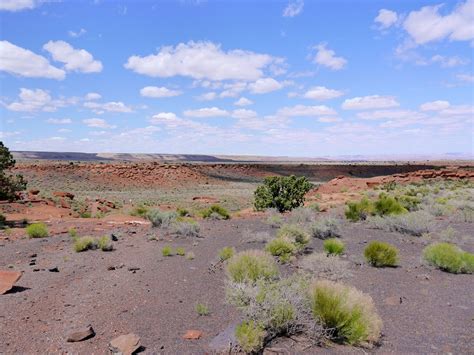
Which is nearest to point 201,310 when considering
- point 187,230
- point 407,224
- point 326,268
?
point 326,268

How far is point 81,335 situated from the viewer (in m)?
5.60

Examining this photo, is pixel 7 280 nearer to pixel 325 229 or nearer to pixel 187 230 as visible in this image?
pixel 187 230

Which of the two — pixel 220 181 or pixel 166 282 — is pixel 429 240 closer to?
pixel 166 282

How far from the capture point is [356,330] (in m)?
5.66

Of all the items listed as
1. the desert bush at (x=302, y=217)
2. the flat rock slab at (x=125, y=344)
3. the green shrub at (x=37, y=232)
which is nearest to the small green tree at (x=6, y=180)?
the green shrub at (x=37, y=232)

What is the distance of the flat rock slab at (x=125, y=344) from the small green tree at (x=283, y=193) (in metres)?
18.5

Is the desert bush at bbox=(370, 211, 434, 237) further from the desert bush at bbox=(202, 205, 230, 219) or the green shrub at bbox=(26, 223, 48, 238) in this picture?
the green shrub at bbox=(26, 223, 48, 238)

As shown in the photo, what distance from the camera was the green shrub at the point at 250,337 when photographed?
5.22 metres

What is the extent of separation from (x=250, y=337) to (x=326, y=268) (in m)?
4.21

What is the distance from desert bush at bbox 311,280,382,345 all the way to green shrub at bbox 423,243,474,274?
4575mm

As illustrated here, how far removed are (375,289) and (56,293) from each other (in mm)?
6190

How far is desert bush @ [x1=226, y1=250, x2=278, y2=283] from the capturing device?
25.7 ft

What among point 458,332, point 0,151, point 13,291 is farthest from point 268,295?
point 0,151

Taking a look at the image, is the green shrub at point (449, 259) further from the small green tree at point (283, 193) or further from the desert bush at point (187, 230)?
the small green tree at point (283, 193)
